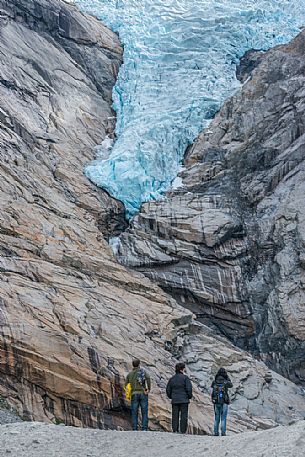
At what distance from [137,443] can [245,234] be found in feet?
42.5

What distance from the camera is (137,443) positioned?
720 cm

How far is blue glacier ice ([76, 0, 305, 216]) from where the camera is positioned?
22781mm

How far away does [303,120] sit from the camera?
20984 mm

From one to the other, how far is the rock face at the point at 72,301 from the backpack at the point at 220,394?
104 inches

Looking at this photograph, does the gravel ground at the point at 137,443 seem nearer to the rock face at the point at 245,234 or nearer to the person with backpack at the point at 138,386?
the person with backpack at the point at 138,386

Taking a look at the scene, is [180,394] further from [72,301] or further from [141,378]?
[72,301]

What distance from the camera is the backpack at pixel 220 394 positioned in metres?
8.77

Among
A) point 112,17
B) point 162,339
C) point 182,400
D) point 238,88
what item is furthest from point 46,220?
point 112,17

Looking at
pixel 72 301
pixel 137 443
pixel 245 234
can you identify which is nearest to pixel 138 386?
pixel 137 443

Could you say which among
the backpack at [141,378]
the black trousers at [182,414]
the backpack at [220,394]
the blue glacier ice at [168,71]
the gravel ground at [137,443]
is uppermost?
the blue glacier ice at [168,71]

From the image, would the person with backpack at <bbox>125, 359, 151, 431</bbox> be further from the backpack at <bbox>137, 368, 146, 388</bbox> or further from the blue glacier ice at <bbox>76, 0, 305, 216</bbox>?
the blue glacier ice at <bbox>76, 0, 305, 216</bbox>

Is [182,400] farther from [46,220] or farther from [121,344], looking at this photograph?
[46,220]

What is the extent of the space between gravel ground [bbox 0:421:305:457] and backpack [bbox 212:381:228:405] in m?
1.32

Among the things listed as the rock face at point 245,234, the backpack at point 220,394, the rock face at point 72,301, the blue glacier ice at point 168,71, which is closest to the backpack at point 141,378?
the backpack at point 220,394
